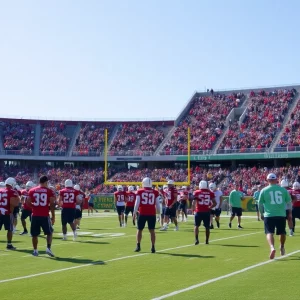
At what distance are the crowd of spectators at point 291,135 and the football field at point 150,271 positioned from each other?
28.5m

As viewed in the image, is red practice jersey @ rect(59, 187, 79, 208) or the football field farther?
red practice jersey @ rect(59, 187, 79, 208)

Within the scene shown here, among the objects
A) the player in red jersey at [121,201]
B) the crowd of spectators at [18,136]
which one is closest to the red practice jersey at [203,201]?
the player in red jersey at [121,201]

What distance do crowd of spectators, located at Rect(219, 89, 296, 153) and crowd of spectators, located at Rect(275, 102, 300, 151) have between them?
3.18 ft

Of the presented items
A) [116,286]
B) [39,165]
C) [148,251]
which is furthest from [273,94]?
[116,286]

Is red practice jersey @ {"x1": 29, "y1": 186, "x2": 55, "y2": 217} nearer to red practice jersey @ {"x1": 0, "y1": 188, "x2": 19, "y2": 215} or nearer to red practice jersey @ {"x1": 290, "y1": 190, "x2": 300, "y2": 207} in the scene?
red practice jersey @ {"x1": 0, "y1": 188, "x2": 19, "y2": 215}

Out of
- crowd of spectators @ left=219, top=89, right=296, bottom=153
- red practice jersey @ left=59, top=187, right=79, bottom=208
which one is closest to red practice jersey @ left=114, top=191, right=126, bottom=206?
red practice jersey @ left=59, top=187, right=79, bottom=208

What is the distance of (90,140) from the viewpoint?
5603cm

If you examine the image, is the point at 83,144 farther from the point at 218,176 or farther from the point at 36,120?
the point at 218,176

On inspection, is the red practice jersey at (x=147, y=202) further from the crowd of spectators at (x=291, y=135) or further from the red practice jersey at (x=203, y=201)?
the crowd of spectators at (x=291, y=135)

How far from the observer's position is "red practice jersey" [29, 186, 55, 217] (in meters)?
13.0

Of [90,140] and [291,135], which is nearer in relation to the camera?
[291,135]

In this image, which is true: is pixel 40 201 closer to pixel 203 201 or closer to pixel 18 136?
pixel 203 201

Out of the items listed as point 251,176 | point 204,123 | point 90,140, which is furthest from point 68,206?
point 90,140

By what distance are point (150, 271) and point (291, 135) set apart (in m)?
36.8
